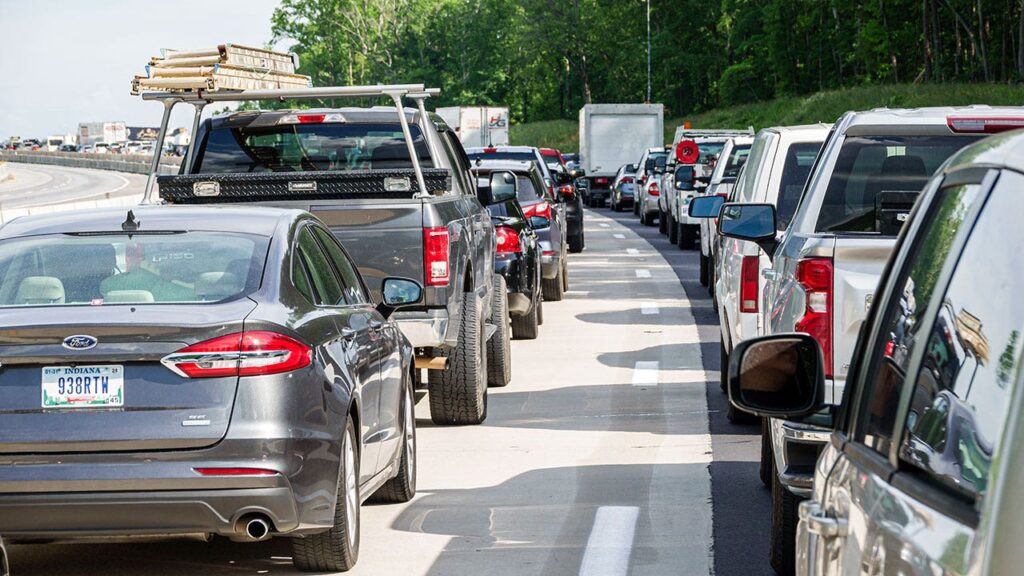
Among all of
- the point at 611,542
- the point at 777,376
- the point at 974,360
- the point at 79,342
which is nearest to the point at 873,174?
the point at 611,542

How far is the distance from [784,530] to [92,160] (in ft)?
459

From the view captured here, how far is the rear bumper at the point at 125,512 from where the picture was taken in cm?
604

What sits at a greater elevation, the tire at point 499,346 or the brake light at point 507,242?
Answer: the brake light at point 507,242

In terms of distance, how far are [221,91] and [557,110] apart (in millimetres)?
126172

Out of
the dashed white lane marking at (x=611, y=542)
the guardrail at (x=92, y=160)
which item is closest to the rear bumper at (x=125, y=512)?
the dashed white lane marking at (x=611, y=542)

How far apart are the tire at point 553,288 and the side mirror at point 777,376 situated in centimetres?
1711

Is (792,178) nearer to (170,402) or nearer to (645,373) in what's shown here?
(645,373)

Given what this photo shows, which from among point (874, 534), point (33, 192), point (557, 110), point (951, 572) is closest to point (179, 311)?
point (874, 534)

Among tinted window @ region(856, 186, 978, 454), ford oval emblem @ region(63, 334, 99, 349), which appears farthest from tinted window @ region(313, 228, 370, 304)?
tinted window @ region(856, 186, 978, 454)

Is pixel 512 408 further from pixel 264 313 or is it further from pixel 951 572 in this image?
pixel 951 572

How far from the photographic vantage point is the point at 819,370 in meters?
3.67

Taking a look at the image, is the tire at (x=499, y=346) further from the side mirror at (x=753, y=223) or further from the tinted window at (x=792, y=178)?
the side mirror at (x=753, y=223)

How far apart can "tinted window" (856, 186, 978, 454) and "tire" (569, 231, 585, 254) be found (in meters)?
26.3

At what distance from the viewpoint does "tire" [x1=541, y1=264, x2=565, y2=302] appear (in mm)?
20984
